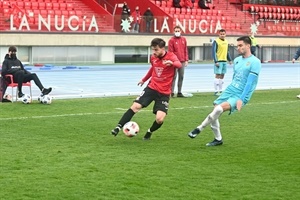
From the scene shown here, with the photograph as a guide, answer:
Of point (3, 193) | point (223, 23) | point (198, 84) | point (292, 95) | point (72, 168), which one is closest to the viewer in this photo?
point (3, 193)

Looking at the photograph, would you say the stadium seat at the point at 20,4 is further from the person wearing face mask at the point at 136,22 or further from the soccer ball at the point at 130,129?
the soccer ball at the point at 130,129

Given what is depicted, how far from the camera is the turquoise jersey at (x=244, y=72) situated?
1252 cm

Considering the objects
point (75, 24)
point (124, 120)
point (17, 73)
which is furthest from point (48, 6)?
point (124, 120)

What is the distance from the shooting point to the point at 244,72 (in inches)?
498

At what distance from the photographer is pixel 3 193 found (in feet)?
28.7

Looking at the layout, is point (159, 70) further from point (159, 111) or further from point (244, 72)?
point (244, 72)

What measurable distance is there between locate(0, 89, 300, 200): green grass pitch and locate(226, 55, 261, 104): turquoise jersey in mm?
937

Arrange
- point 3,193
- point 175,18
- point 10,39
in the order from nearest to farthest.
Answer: point 3,193 < point 10,39 < point 175,18

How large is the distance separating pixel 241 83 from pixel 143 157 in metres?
2.25

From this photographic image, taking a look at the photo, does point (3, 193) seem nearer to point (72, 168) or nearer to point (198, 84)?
point (72, 168)

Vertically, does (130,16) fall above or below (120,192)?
above

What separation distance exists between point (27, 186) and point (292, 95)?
53.5 ft

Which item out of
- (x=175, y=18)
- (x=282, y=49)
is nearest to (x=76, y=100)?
(x=175, y=18)

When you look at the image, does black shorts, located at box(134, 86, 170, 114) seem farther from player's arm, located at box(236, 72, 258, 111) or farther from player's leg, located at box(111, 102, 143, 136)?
player's arm, located at box(236, 72, 258, 111)
